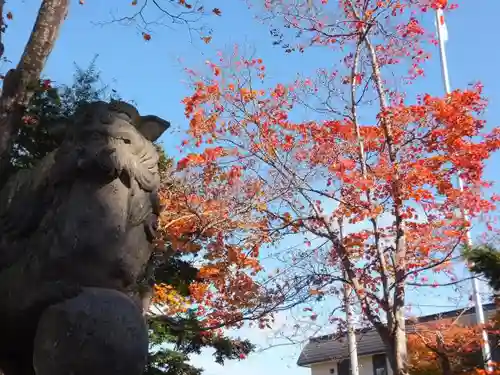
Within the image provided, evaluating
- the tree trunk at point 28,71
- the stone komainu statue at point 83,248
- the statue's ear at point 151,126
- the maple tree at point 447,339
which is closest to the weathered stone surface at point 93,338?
the stone komainu statue at point 83,248

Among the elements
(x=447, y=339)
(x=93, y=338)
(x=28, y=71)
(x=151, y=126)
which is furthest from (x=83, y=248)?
(x=447, y=339)

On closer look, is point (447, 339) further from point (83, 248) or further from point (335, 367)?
point (335, 367)

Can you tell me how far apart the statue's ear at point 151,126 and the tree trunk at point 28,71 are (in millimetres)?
2131

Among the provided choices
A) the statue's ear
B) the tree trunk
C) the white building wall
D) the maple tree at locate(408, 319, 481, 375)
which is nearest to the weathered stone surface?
the statue's ear

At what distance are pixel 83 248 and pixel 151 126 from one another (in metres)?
0.73

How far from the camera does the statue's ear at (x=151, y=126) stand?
279 centimetres

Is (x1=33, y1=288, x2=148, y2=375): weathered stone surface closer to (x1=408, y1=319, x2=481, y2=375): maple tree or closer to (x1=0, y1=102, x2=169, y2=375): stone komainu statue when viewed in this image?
(x1=0, y1=102, x2=169, y2=375): stone komainu statue

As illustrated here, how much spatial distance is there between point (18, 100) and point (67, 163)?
129 inches

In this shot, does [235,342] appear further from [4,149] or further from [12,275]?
[12,275]

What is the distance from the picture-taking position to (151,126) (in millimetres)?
2814

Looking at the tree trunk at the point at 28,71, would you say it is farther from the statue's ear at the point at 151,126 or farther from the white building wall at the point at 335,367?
the white building wall at the point at 335,367

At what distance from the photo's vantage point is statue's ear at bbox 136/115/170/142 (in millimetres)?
2787

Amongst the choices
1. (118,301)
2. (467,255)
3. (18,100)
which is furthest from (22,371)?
(467,255)

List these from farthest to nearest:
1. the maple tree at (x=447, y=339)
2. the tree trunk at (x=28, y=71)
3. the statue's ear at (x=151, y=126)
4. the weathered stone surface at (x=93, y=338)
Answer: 1. the maple tree at (x=447, y=339)
2. the tree trunk at (x=28, y=71)
3. the statue's ear at (x=151, y=126)
4. the weathered stone surface at (x=93, y=338)
